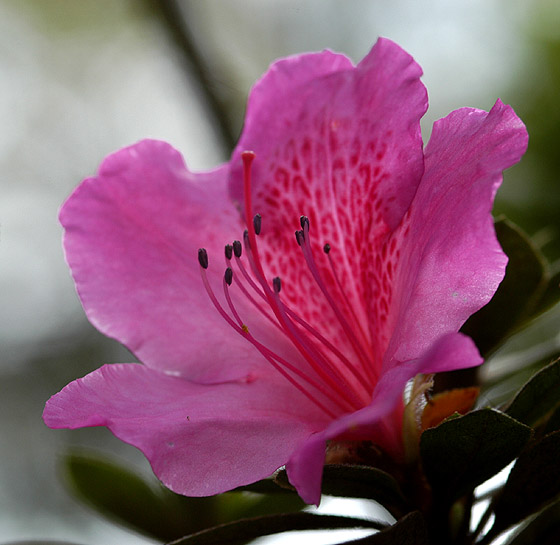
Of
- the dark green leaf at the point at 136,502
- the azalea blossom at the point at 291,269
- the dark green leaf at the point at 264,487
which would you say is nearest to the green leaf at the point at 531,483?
the azalea blossom at the point at 291,269

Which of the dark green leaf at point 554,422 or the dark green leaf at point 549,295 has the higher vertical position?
the dark green leaf at point 549,295

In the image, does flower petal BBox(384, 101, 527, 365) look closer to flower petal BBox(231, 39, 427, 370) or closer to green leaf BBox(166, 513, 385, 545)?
flower petal BBox(231, 39, 427, 370)

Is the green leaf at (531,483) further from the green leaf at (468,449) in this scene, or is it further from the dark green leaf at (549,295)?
the dark green leaf at (549,295)

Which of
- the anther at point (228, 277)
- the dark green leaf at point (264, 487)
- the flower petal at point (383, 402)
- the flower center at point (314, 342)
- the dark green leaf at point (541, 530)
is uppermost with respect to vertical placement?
the anther at point (228, 277)

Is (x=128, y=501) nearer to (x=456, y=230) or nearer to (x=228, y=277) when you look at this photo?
(x=228, y=277)

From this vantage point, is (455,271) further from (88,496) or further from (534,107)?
(534,107)

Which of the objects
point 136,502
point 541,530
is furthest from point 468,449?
point 136,502
